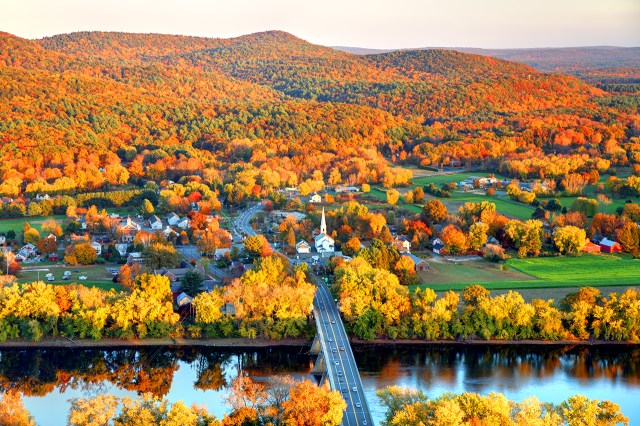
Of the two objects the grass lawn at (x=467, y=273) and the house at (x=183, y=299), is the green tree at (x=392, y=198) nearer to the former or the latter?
the grass lawn at (x=467, y=273)

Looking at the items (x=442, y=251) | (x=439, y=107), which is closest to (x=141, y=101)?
(x=439, y=107)

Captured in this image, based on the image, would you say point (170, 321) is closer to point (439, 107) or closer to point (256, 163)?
point (256, 163)

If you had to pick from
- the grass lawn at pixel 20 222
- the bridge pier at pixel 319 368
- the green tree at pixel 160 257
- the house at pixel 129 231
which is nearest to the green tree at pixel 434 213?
the green tree at pixel 160 257

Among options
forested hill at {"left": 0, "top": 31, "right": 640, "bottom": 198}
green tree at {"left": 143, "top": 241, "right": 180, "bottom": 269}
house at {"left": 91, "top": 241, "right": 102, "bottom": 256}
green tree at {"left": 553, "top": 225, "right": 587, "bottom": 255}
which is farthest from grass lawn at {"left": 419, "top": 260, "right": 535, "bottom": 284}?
forested hill at {"left": 0, "top": 31, "right": 640, "bottom": 198}

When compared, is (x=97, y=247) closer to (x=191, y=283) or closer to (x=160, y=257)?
(x=160, y=257)

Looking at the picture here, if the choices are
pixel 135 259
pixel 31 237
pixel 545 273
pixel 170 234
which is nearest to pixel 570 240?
pixel 545 273

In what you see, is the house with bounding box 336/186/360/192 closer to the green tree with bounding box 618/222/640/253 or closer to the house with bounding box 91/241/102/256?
the green tree with bounding box 618/222/640/253
